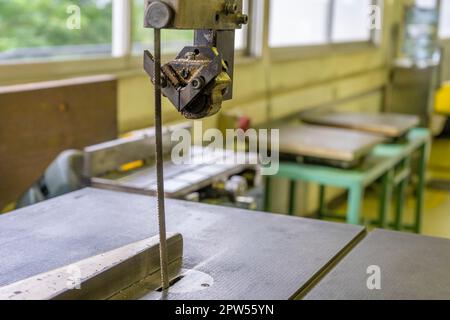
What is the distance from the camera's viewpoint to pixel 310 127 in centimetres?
348

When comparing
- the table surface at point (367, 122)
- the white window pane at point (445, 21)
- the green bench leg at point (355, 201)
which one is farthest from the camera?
the white window pane at point (445, 21)

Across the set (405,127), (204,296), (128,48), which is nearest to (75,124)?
(128,48)

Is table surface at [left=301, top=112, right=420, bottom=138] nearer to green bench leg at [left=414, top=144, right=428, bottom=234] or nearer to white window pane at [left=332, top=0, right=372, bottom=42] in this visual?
green bench leg at [left=414, top=144, right=428, bottom=234]

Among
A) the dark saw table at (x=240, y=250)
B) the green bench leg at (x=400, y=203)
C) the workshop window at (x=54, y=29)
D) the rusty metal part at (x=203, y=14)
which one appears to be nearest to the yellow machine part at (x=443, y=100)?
the green bench leg at (x=400, y=203)

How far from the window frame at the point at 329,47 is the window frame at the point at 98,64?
119 centimetres

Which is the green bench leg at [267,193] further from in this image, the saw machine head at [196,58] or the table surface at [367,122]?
the saw machine head at [196,58]

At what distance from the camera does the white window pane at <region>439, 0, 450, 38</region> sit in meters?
7.37

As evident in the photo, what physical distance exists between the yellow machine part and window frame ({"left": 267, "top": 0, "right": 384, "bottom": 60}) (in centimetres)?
129

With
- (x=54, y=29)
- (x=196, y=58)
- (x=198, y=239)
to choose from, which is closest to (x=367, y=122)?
(x=54, y=29)

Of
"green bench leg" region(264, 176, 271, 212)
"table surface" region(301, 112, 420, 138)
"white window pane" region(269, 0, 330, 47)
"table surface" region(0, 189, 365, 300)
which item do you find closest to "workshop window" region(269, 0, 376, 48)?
"white window pane" region(269, 0, 330, 47)

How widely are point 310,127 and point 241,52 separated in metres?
0.56

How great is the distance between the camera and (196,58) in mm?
1050

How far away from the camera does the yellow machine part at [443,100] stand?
246 inches
